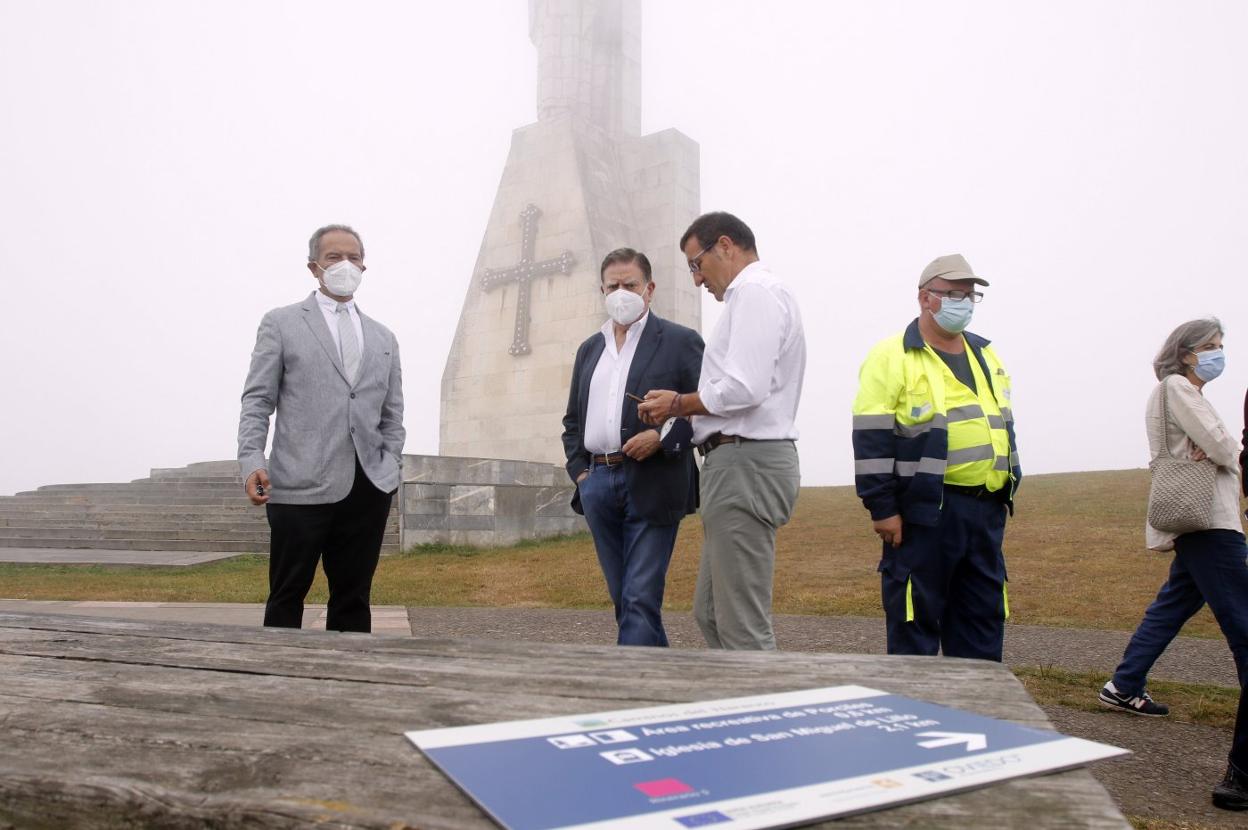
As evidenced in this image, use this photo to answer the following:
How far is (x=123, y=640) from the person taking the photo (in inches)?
63.6

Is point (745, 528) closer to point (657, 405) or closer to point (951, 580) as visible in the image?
point (657, 405)

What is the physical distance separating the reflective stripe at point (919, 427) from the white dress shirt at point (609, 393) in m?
1.04

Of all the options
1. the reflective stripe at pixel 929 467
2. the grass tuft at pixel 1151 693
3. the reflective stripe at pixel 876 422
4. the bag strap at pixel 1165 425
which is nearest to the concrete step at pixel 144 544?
the grass tuft at pixel 1151 693

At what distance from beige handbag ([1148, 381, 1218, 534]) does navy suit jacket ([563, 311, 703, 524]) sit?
1824 mm

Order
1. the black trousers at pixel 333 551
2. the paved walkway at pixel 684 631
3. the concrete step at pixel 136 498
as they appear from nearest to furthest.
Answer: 1. the black trousers at pixel 333 551
2. the paved walkway at pixel 684 631
3. the concrete step at pixel 136 498

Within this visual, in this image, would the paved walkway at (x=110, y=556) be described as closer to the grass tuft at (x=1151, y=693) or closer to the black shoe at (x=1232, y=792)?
the grass tuft at (x=1151, y=693)

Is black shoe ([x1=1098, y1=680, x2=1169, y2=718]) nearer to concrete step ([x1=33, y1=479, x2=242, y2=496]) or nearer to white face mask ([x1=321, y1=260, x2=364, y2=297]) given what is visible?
white face mask ([x1=321, y1=260, x2=364, y2=297])

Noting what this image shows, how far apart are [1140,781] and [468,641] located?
2.66 meters

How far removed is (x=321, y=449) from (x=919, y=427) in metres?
2.24

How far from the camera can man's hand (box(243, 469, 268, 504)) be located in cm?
338

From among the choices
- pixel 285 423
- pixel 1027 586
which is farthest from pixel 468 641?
pixel 1027 586

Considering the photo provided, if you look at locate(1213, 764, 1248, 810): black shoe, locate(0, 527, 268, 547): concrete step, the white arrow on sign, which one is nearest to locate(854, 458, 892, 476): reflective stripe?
locate(1213, 764, 1248, 810): black shoe

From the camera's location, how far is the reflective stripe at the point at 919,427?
3191mm

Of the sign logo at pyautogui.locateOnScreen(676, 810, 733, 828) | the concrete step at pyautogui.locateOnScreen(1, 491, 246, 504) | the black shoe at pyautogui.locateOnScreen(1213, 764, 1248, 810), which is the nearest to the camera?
the sign logo at pyautogui.locateOnScreen(676, 810, 733, 828)
